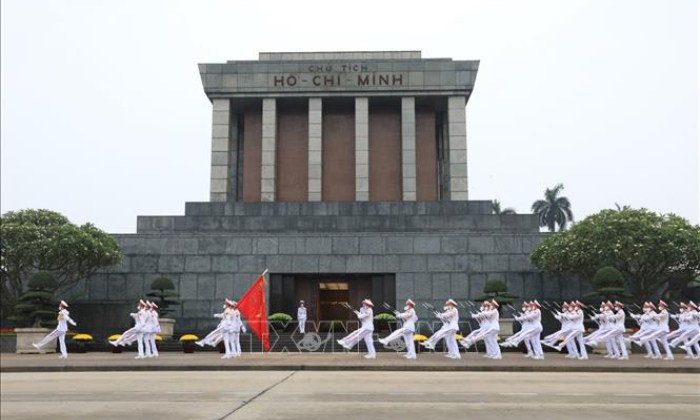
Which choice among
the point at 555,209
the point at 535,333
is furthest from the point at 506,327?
the point at 555,209

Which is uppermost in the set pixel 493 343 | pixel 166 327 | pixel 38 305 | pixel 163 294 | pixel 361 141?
pixel 361 141

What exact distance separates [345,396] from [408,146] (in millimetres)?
33309

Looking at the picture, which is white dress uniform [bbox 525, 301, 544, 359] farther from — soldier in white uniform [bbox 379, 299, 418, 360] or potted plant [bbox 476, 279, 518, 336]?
potted plant [bbox 476, 279, 518, 336]

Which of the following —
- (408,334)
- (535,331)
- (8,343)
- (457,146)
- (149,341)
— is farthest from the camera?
(457,146)

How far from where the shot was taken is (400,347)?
2716 cm

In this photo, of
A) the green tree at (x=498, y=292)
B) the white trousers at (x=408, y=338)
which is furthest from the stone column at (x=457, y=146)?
the white trousers at (x=408, y=338)

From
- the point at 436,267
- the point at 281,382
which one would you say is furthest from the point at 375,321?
the point at 281,382

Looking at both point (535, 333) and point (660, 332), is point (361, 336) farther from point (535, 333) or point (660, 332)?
point (660, 332)

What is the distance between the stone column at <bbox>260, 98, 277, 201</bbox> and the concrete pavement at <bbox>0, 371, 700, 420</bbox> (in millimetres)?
26825

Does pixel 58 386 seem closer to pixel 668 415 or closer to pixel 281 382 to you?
pixel 281 382

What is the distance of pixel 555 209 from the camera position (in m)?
102

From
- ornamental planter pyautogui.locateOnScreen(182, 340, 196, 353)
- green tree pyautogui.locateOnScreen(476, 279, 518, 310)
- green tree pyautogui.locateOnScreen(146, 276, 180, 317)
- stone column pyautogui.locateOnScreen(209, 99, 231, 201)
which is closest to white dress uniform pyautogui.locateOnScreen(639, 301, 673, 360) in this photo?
green tree pyautogui.locateOnScreen(476, 279, 518, 310)

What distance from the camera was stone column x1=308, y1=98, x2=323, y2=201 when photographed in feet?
144

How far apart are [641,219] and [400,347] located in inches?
516
